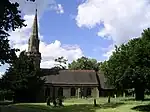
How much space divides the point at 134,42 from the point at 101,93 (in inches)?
1592

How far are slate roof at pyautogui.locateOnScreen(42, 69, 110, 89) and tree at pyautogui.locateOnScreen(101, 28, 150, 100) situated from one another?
3761 cm

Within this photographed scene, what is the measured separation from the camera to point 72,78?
316ft

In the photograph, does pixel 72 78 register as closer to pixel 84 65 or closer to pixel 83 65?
pixel 83 65

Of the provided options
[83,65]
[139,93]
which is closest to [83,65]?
[83,65]

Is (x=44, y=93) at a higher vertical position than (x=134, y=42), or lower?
lower

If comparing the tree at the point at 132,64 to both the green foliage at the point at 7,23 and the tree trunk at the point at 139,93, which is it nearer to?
the tree trunk at the point at 139,93

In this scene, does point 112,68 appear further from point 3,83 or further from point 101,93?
point 101,93

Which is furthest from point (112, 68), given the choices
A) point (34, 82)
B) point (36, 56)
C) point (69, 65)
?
point (69, 65)

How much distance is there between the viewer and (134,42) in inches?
2244

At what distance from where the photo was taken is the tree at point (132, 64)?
168 ft

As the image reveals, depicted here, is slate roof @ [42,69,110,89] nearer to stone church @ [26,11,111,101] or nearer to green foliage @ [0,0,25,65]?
stone church @ [26,11,111,101]

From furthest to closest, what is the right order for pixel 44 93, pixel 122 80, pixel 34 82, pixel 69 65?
pixel 69 65, pixel 44 93, pixel 34 82, pixel 122 80

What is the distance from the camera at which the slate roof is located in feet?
312

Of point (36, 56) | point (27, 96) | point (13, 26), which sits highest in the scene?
point (36, 56)
